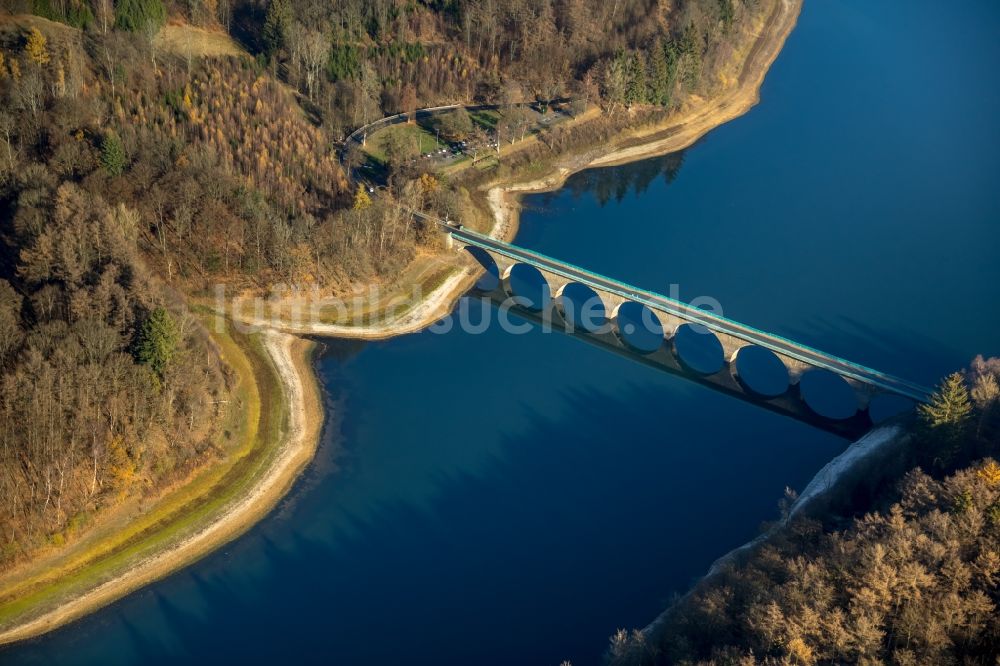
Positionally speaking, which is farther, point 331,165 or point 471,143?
point 471,143

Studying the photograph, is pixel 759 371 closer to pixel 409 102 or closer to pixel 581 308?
pixel 581 308

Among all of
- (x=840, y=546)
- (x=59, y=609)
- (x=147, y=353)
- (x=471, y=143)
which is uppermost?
(x=471, y=143)

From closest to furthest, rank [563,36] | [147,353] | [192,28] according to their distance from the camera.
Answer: [147,353], [192,28], [563,36]

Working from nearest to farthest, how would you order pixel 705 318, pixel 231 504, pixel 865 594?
pixel 865 594 → pixel 231 504 → pixel 705 318

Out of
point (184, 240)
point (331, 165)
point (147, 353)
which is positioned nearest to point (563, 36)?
point (331, 165)

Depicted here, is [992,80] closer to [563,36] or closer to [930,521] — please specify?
[563,36]

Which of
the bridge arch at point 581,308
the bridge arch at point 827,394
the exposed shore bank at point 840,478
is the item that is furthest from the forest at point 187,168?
the bridge arch at point 827,394

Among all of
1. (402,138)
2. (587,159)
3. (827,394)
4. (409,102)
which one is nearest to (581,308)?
(827,394)

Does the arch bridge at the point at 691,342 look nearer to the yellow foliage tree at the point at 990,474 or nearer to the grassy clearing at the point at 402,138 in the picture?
the yellow foliage tree at the point at 990,474
